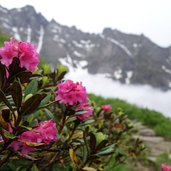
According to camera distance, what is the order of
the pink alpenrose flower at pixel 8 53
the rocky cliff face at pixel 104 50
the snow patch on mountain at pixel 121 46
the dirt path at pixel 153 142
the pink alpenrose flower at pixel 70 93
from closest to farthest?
the pink alpenrose flower at pixel 8 53 → the pink alpenrose flower at pixel 70 93 → the dirt path at pixel 153 142 → the rocky cliff face at pixel 104 50 → the snow patch on mountain at pixel 121 46

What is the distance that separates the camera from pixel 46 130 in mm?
1227

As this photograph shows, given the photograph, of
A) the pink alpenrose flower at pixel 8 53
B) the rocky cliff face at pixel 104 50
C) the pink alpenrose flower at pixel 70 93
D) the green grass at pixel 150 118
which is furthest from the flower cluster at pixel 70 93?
the rocky cliff face at pixel 104 50

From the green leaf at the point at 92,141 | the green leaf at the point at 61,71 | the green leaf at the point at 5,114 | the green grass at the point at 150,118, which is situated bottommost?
the green grass at the point at 150,118

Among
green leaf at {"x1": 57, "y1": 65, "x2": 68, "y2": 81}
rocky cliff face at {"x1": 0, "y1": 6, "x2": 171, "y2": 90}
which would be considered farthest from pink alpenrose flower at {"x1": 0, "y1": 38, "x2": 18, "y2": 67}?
rocky cliff face at {"x1": 0, "y1": 6, "x2": 171, "y2": 90}

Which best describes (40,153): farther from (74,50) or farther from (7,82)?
(74,50)

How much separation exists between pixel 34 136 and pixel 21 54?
0.27 meters

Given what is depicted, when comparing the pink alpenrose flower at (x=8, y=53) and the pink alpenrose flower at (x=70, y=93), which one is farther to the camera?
the pink alpenrose flower at (x=70, y=93)

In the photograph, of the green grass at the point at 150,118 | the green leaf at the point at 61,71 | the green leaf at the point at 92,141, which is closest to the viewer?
the green leaf at the point at 92,141

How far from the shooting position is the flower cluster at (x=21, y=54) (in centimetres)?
113

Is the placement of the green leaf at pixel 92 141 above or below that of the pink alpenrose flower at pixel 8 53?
below

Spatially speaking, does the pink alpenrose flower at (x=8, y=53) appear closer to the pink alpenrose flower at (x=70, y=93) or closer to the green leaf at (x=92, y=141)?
the pink alpenrose flower at (x=70, y=93)

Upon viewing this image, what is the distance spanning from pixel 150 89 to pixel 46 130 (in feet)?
279

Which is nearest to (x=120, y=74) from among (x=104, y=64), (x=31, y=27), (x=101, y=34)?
(x=104, y=64)

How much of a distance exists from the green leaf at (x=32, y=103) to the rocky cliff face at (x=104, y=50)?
73.2 meters
